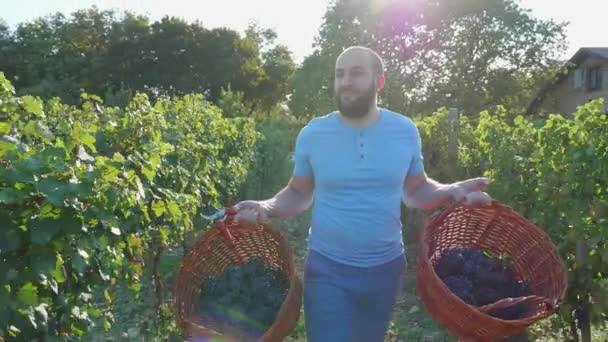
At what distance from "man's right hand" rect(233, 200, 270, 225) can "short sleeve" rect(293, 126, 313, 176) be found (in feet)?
0.87

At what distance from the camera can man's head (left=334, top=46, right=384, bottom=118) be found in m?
2.34

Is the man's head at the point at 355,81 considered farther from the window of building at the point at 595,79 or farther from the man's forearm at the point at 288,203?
the window of building at the point at 595,79

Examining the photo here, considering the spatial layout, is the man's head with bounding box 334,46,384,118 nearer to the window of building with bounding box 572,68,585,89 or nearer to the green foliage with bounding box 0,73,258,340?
the green foliage with bounding box 0,73,258,340

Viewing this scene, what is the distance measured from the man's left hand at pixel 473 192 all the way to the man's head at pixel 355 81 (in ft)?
1.45

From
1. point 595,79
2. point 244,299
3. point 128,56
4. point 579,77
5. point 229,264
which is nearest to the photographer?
point 244,299

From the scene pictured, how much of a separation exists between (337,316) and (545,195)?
1.76m

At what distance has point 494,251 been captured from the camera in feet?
8.52

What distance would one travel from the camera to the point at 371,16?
1106 inches

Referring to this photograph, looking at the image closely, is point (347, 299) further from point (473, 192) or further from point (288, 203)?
point (473, 192)

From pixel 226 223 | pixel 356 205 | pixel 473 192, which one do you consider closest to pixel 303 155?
pixel 356 205

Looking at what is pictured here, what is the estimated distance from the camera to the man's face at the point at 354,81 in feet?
7.66

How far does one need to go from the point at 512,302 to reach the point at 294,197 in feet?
3.00

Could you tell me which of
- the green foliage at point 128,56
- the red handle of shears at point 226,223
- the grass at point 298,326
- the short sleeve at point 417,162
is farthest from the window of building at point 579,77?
the red handle of shears at point 226,223

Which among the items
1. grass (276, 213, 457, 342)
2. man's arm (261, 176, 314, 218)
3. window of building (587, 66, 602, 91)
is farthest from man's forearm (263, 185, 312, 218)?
window of building (587, 66, 602, 91)
